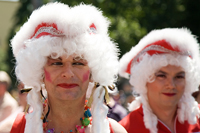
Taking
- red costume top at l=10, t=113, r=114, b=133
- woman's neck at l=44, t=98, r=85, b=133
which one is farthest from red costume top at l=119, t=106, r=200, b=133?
red costume top at l=10, t=113, r=114, b=133

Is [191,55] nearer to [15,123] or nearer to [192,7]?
[15,123]

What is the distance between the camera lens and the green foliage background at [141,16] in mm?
14203

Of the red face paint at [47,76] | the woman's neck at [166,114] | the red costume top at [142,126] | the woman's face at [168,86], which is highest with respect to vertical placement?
the woman's face at [168,86]

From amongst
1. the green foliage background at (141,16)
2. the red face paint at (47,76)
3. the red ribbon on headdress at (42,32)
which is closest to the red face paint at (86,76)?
the red face paint at (47,76)

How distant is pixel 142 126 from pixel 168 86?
597 mm

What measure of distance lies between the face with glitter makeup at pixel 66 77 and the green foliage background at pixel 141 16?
1030 centimetres

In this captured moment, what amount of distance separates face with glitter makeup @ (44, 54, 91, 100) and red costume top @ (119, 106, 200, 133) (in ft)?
4.54

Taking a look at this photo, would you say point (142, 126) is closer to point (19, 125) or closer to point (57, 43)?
point (19, 125)

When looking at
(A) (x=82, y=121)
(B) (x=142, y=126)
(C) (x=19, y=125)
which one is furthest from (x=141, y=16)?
(C) (x=19, y=125)

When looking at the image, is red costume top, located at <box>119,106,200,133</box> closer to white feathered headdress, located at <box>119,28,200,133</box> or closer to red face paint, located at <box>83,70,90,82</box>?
white feathered headdress, located at <box>119,28,200,133</box>

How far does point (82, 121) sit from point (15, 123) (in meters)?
0.61

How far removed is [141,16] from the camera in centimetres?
1631

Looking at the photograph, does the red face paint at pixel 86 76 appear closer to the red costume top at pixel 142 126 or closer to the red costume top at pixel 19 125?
the red costume top at pixel 19 125

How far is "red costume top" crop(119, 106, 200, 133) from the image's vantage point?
413 centimetres
